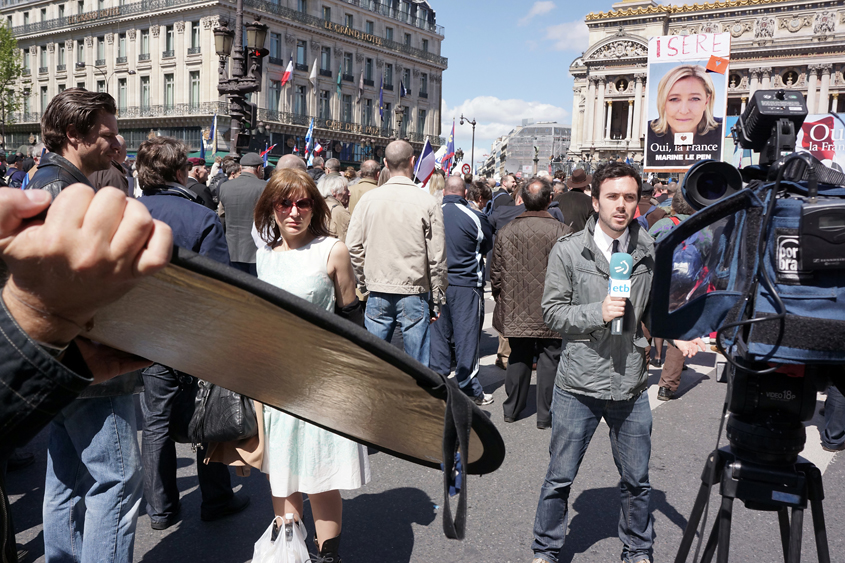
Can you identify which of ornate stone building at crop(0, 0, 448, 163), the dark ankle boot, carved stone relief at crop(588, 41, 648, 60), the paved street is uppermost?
Result: carved stone relief at crop(588, 41, 648, 60)

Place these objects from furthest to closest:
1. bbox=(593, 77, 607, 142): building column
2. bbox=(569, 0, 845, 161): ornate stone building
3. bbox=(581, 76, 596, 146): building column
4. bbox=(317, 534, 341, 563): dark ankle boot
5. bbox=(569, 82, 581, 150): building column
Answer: bbox=(569, 82, 581, 150): building column
bbox=(581, 76, 596, 146): building column
bbox=(593, 77, 607, 142): building column
bbox=(569, 0, 845, 161): ornate stone building
bbox=(317, 534, 341, 563): dark ankle boot

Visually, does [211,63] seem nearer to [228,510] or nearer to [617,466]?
[228,510]

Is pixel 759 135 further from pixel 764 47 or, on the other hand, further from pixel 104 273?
pixel 764 47

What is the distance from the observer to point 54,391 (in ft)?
2.71

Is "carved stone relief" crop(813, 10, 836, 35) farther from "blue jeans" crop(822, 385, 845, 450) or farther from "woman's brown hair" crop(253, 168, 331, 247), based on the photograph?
"woman's brown hair" crop(253, 168, 331, 247)

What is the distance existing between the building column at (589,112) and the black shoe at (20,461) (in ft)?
248

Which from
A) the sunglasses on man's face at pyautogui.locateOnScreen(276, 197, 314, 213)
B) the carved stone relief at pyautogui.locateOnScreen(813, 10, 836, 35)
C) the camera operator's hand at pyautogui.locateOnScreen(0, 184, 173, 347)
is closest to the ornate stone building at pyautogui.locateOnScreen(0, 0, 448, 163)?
the carved stone relief at pyautogui.locateOnScreen(813, 10, 836, 35)

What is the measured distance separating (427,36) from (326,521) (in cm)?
6252

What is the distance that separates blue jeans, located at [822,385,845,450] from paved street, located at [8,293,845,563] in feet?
0.57

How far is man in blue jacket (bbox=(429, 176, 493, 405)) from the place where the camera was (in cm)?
604

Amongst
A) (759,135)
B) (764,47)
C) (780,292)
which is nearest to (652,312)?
(780,292)

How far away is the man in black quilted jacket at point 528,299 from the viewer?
221 inches

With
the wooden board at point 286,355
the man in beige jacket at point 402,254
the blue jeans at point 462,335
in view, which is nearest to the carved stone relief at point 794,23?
the blue jeans at point 462,335

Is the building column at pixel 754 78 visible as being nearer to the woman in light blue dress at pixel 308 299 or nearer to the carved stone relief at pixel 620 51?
the carved stone relief at pixel 620 51
